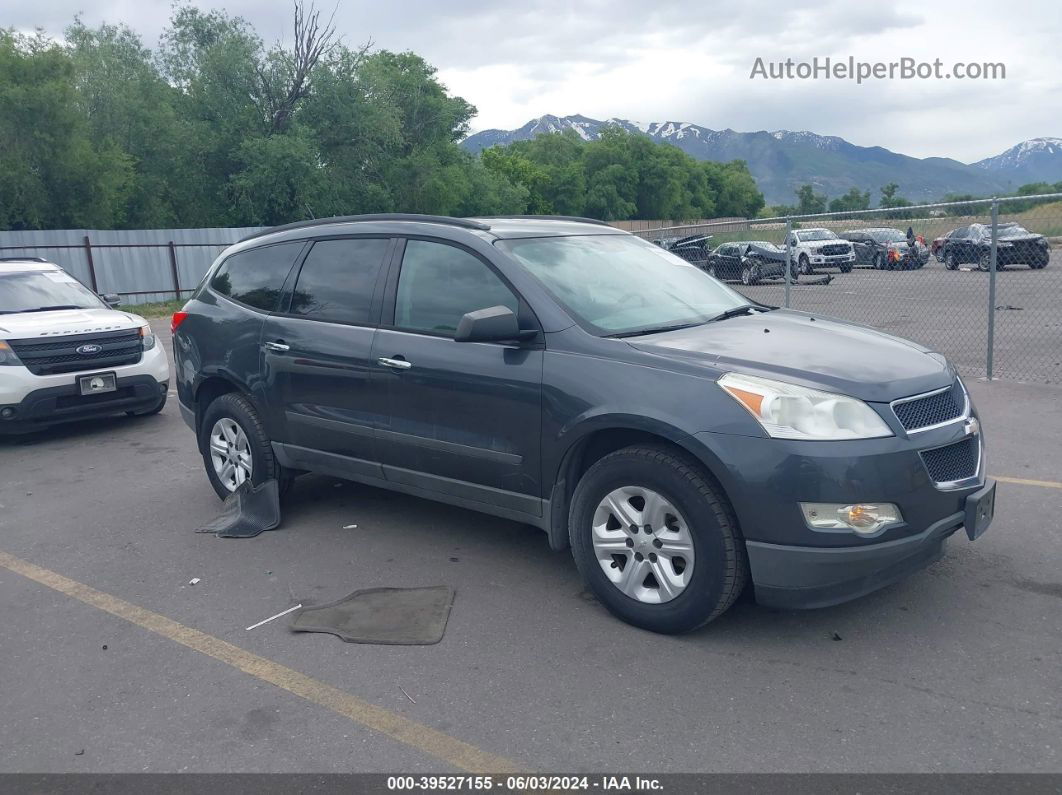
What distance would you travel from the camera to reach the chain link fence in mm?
10250

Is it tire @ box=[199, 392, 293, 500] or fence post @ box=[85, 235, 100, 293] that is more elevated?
fence post @ box=[85, 235, 100, 293]

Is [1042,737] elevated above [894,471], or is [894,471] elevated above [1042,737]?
[894,471]

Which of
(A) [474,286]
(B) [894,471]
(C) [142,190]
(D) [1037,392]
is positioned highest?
(C) [142,190]

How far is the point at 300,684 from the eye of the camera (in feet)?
12.1

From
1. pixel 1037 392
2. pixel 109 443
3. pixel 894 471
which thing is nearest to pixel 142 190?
pixel 109 443

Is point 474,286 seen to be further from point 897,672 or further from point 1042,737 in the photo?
point 1042,737

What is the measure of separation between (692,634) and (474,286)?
2042 millimetres

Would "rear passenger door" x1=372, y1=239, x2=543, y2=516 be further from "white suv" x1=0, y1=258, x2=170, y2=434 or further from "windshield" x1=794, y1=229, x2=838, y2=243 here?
"windshield" x1=794, y1=229, x2=838, y2=243

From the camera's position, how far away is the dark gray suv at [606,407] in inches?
145

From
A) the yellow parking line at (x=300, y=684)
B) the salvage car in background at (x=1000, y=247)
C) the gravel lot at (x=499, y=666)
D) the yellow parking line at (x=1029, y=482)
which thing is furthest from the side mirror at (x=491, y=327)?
the salvage car in background at (x=1000, y=247)


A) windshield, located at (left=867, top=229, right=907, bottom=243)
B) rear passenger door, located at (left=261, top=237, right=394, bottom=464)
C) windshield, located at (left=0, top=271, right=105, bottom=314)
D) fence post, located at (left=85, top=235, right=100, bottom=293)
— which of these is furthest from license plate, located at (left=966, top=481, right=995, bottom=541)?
fence post, located at (left=85, top=235, right=100, bottom=293)

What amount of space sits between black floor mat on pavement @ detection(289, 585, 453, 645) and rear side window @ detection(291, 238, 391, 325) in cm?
156

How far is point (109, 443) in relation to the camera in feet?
27.3

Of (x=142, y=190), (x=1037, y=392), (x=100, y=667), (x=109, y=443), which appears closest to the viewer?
(x=100, y=667)
